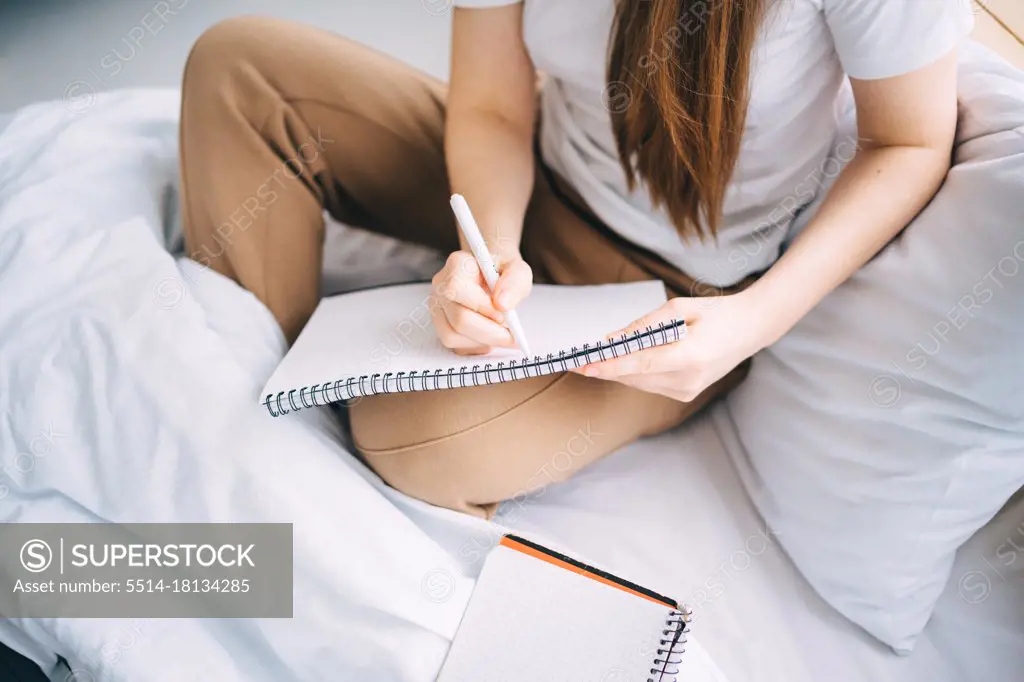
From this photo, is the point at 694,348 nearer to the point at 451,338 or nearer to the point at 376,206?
the point at 451,338

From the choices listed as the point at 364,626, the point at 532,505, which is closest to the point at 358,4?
the point at 532,505

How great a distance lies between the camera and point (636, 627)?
1.84 ft

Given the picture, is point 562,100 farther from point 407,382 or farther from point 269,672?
point 269,672

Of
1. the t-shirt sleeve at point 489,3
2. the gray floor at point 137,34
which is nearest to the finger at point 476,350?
the t-shirt sleeve at point 489,3

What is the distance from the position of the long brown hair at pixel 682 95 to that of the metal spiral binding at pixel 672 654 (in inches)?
12.8

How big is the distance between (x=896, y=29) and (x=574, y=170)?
0.29 meters

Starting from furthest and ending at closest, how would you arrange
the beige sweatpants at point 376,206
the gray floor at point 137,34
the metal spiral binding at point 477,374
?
1. the gray floor at point 137,34
2. the beige sweatpants at point 376,206
3. the metal spiral binding at point 477,374

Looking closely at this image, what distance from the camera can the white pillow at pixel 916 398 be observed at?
539mm

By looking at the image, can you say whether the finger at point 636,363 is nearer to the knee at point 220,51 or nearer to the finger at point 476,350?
the finger at point 476,350

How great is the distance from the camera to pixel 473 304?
1.77 feet

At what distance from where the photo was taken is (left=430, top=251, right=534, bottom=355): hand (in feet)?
1.74

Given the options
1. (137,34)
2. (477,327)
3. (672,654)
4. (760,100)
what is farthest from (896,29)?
(137,34)

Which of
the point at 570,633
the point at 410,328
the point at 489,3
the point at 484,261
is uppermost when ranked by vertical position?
the point at 489,3

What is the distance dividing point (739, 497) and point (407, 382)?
358 mm
